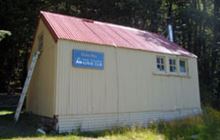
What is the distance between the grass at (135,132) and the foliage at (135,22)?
10.3 metres

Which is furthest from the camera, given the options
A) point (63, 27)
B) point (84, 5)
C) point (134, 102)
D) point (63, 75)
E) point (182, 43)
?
point (182, 43)

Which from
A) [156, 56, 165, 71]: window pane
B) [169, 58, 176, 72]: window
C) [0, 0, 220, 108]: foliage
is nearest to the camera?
[156, 56, 165, 71]: window pane

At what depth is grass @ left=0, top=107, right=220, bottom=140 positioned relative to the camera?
985cm

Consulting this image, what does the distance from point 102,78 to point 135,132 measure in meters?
2.54

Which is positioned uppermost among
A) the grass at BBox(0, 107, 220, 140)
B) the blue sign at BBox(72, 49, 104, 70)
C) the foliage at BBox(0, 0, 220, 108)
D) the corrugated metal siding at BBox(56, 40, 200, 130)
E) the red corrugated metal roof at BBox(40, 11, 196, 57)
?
the foliage at BBox(0, 0, 220, 108)

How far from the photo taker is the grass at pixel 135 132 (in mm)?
9852

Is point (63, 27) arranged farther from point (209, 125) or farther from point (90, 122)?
point (209, 125)

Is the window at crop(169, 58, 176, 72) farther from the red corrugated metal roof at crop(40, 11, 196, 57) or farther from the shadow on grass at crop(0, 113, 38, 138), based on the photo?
the shadow on grass at crop(0, 113, 38, 138)

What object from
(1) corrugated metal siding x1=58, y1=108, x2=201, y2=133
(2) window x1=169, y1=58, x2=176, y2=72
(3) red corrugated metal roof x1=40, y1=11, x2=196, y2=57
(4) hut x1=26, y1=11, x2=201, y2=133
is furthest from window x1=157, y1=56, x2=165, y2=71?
(1) corrugated metal siding x1=58, y1=108, x2=201, y2=133

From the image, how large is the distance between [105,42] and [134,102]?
294 centimetres

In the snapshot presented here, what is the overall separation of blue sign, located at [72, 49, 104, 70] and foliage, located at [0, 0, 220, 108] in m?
12.8

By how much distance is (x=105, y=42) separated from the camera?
12.2m

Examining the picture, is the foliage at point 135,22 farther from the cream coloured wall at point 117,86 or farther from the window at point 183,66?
the cream coloured wall at point 117,86

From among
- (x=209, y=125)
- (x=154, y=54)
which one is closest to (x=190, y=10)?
(x=154, y=54)
